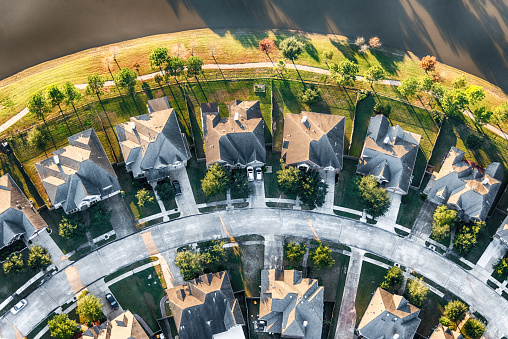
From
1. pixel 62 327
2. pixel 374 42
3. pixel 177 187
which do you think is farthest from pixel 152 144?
pixel 374 42

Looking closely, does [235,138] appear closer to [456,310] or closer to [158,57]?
[158,57]

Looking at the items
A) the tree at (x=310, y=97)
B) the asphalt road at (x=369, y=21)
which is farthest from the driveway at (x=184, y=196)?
the asphalt road at (x=369, y=21)

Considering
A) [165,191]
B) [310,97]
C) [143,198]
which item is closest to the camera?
[143,198]

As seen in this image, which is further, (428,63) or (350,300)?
(428,63)

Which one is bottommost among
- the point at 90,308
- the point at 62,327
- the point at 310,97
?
the point at 62,327

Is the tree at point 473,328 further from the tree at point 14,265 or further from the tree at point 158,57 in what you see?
the tree at point 14,265

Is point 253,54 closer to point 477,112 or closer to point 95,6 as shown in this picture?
point 95,6

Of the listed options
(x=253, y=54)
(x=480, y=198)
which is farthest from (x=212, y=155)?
(x=480, y=198)
